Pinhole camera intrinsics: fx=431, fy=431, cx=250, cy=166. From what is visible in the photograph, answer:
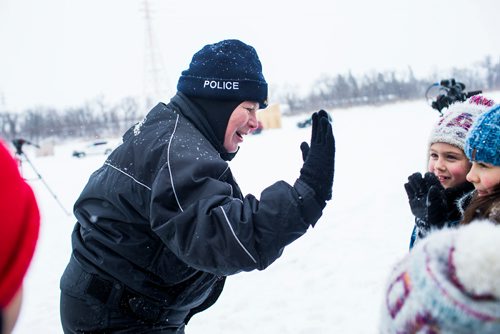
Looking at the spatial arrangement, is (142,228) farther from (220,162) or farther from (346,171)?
(346,171)

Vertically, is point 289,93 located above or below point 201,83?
below

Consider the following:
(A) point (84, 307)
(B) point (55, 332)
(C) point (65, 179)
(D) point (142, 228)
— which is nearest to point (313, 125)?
(D) point (142, 228)

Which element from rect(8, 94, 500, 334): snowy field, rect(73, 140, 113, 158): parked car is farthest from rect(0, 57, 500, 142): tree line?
rect(8, 94, 500, 334): snowy field

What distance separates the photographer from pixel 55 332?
4.14 metres

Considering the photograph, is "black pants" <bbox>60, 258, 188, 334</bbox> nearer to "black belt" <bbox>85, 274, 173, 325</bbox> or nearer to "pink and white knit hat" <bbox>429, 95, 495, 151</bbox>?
"black belt" <bbox>85, 274, 173, 325</bbox>

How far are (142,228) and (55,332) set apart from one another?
300 cm

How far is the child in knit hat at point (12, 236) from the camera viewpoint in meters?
0.90

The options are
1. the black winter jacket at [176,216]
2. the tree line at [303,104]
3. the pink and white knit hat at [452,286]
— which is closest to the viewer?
the pink and white knit hat at [452,286]

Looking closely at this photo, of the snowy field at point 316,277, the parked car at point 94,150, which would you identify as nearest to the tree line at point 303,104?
the parked car at point 94,150

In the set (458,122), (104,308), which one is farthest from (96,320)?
(458,122)

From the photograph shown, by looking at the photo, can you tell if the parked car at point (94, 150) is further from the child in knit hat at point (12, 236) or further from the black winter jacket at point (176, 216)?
the child in knit hat at point (12, 236)

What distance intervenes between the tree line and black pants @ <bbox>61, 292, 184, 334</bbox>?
48.5 m

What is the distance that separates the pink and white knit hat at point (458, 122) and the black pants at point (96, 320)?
1838 mm

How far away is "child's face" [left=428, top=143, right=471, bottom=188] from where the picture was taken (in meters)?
2.33
